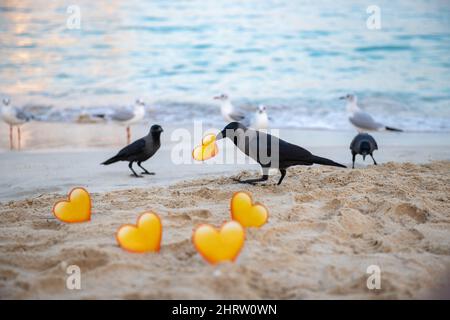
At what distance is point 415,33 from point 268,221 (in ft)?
44.5

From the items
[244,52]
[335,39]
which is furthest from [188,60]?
[335,39]

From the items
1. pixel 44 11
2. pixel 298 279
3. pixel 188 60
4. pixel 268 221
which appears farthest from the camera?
pixel 44 11

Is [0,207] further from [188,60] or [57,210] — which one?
[188,60]

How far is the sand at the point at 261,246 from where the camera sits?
237 cm

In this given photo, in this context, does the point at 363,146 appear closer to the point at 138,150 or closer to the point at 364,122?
the point at 364,122

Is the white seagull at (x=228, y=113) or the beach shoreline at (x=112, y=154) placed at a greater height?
the white seagull at (x=228, y=113)

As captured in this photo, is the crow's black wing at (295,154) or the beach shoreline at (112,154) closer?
the crow's black wing at (295,154)

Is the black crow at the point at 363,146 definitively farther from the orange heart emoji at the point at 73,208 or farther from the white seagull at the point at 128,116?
the white seagull at the point at 128,116

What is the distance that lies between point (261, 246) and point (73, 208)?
1.25 m

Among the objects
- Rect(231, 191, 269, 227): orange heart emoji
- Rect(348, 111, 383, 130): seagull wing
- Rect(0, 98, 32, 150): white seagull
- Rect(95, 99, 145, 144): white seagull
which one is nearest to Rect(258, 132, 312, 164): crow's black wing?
Rect(231, 191, 269, 227): orange heart emoji

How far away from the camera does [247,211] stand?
3066 millimetres

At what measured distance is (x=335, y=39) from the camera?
49.3 feet

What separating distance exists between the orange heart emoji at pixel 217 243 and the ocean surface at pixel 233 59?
6404 millimetres

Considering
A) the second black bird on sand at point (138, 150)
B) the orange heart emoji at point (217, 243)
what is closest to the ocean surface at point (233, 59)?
the second black bird on sand at point (138, 150)
